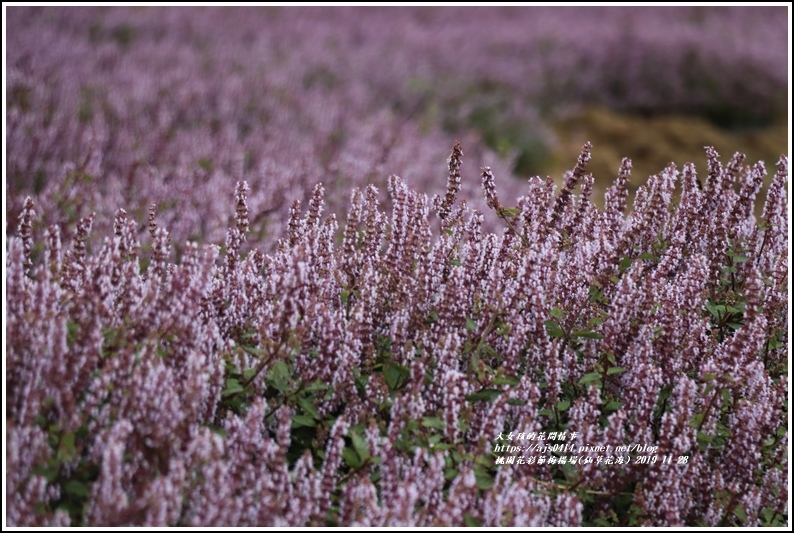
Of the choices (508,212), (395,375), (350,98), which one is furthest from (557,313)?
(350,98)

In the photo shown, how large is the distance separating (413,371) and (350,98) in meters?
6.82

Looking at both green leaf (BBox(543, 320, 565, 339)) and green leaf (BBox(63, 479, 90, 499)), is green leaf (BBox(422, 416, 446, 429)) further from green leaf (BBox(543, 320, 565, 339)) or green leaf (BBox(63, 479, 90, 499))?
green leaf (BBox(63, 479, 90, 499))

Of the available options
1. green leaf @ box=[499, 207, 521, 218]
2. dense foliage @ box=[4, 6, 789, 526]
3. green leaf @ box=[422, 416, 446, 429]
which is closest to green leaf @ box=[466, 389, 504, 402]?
dense foliage @ box=[4, 6, 789, 526]

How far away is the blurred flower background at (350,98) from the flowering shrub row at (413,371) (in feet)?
7.17

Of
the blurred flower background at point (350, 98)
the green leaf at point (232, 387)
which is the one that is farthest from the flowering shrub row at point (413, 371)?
the blurred flower background at point (350, 98)

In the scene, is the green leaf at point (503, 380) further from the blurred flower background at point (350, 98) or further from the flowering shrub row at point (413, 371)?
the blurred flower background at point (350, 98)

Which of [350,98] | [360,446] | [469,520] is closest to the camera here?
[469,520]

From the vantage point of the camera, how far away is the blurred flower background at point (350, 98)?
5.81 meters

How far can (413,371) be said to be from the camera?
2496 millimetres

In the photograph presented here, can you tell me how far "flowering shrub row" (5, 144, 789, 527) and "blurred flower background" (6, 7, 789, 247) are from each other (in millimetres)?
2185

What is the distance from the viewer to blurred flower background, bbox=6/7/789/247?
5.81m

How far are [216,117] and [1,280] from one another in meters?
5.25

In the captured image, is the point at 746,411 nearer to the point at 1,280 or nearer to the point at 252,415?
the point at 252,415

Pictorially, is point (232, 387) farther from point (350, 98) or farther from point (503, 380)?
point (350, 98)
